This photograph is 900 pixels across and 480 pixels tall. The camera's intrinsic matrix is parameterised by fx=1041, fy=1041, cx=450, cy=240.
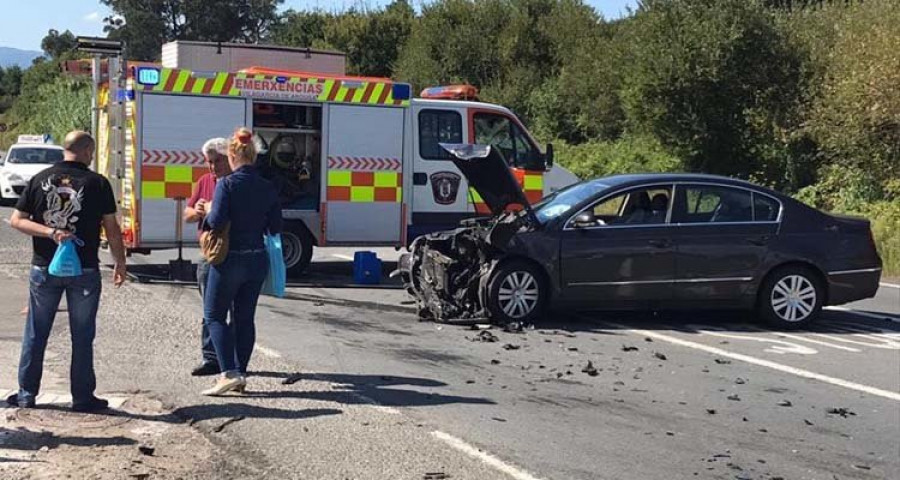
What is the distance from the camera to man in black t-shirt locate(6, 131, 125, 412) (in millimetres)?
6094

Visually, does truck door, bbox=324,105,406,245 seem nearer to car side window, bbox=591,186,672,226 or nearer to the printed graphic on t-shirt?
car side window, bbox=591,186,672,226

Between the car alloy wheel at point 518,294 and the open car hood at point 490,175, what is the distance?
72 centimetres

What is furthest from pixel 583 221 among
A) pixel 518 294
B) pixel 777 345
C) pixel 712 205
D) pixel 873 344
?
pixel 873 344

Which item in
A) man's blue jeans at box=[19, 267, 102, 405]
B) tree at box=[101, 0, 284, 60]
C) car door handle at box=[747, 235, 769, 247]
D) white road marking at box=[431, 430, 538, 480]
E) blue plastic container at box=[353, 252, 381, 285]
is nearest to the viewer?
white road marking at box=[431, 430, 538, 480]

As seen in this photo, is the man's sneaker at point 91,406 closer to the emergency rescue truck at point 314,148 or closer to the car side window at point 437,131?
the emergency rescue truck at point 314,148

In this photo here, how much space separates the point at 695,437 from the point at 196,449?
3077mm

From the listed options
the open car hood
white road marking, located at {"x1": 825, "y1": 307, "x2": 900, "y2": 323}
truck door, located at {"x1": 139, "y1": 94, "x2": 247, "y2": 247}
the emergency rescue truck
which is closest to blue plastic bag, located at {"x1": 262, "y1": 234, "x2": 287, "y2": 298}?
the open car hood

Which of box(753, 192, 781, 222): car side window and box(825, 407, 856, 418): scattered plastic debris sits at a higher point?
box(753, 192, 781, 222): car side window

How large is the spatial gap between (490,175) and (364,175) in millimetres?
3370

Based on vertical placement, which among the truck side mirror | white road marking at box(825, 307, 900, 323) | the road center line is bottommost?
the road center line

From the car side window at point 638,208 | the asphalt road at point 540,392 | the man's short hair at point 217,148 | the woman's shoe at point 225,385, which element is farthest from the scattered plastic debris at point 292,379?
the car side window at point 638,208

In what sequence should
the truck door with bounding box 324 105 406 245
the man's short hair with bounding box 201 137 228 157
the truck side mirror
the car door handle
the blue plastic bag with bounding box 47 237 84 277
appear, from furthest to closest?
the truck side mirror → the truck door with bounding box 324 105 406 245 → the car door handle → the man's short hair with bounding box 201 137 228 157 → the blue plastic bag with bounding box 47 237 84 277

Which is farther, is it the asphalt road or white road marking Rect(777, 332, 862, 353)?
white road marking Rect(777, 332, 862, 353)

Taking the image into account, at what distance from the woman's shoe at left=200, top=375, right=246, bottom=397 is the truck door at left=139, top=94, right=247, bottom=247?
6082mm
